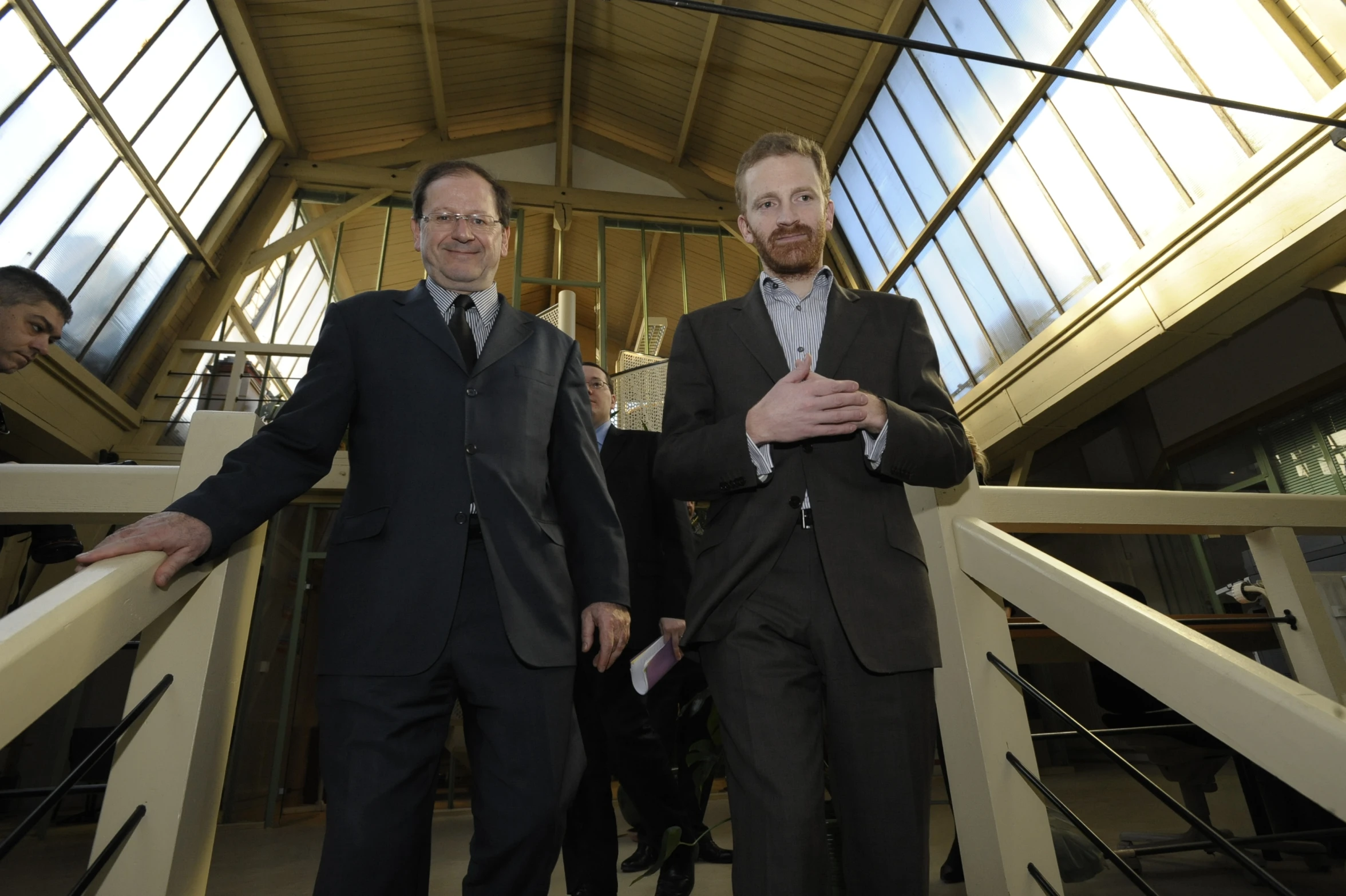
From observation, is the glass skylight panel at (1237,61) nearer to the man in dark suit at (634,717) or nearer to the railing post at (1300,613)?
the railing post at (1300,613)

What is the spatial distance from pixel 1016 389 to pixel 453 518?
259 inches

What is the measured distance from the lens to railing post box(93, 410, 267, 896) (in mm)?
1100

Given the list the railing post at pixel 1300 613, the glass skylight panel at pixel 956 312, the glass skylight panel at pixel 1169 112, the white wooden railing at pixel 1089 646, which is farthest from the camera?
the glass skylight panel at pixel 956 312

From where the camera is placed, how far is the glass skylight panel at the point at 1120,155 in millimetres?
5426

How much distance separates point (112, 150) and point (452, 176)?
633 cm

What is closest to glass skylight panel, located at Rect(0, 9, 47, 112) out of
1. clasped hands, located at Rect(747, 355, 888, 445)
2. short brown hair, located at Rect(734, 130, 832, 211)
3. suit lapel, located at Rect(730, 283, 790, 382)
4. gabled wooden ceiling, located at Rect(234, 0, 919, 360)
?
gabled wooden ceiling, located at Rect(234, 0, 919, 360)

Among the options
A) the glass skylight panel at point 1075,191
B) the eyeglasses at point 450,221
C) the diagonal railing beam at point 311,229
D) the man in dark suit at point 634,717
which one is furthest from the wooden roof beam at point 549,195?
the eyeglasses at point 450,221

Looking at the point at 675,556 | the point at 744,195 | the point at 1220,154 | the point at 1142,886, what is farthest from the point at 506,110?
the point at 1142,886

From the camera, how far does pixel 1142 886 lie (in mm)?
1018

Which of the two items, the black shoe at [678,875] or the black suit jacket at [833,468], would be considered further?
the black shoe at [678,875]

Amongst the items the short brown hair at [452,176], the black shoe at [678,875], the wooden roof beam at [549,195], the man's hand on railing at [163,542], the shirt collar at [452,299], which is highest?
the wooden roof beam at [549,195]

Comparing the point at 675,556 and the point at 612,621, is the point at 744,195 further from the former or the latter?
the point at 675,556

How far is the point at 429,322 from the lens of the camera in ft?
4.79

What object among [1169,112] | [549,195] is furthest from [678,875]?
[549,195]
